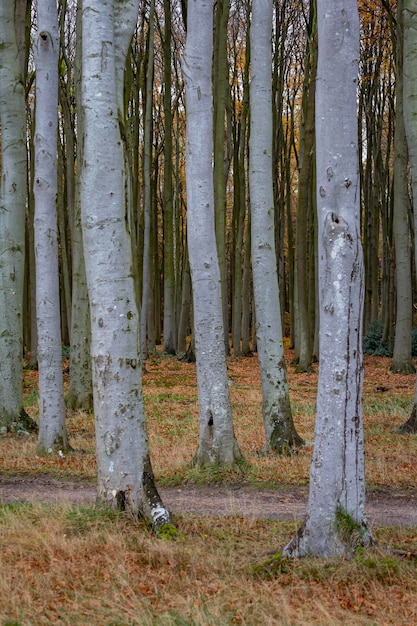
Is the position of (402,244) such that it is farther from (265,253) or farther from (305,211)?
(265,253)

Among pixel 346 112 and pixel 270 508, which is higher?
pixel 346 112

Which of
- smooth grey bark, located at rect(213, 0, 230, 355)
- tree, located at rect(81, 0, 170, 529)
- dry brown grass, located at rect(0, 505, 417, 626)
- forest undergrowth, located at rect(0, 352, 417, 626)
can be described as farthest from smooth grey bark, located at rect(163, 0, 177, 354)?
dry brown grass, located at rect(0, 505, 417, 626)

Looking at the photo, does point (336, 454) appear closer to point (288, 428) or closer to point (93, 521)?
point (93, 521)

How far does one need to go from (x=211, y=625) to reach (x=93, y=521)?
201 cm

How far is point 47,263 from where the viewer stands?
976 cm

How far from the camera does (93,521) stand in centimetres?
569

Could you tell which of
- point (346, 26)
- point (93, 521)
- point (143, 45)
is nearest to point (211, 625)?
point (93, 521)

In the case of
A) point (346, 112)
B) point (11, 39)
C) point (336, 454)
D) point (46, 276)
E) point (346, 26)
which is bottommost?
point (336, 454)

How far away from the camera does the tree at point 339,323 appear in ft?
16.1

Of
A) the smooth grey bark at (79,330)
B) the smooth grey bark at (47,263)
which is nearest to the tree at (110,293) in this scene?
the smooth grey bark at (47,263)

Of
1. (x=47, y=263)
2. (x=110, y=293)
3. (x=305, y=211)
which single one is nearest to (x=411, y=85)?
(x=47, y=263)

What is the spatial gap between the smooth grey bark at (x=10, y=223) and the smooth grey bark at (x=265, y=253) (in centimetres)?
436

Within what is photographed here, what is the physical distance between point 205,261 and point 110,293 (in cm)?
284

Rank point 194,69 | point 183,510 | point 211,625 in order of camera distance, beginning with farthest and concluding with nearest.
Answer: point 194,69, point 183,510, point 211,625
